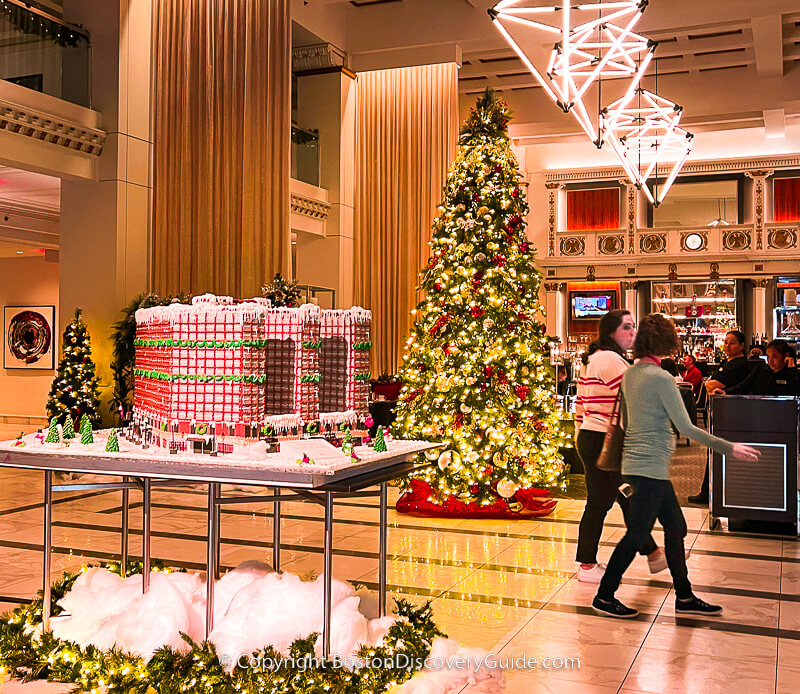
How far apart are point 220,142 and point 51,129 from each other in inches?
71.8

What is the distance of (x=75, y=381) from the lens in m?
9.51

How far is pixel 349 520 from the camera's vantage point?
7062 millimetres

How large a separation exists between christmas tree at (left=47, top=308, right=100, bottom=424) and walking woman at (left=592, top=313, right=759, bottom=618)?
6.77m

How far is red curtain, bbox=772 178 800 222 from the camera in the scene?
2017cm

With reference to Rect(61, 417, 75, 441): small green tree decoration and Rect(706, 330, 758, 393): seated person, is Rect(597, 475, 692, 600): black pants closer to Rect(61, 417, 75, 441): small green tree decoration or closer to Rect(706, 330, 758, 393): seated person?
Rect(61, 417, 75, 441): small green tree decoration

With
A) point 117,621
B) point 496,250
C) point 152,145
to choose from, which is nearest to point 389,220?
point 152,145

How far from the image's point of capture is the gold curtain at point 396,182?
44.2 ft

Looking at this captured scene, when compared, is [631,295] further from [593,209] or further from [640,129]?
[640,129]

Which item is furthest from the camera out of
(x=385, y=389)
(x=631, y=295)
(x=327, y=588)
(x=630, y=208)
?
(x=630, y=208)

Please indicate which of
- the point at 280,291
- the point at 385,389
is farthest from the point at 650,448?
the point at 385,389

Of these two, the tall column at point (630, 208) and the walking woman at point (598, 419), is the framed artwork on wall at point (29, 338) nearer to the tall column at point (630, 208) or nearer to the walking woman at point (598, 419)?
the tall column at point (630, 208)

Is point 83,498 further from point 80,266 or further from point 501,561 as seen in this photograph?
point 501,561

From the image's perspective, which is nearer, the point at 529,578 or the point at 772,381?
the point at 529,578

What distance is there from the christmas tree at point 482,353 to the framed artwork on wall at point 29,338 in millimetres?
11620
